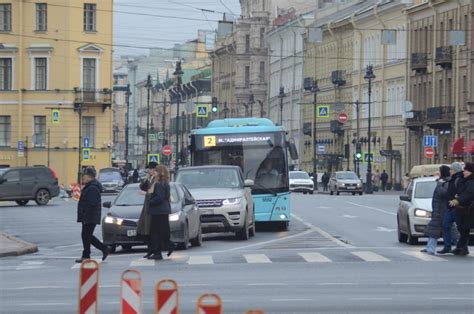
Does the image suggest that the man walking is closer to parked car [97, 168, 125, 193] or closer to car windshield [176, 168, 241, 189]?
parked car [97, 168, 125, 193]

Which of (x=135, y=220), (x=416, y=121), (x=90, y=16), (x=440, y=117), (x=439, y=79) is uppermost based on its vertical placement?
(x=90, y=16)

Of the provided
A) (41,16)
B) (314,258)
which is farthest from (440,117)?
(314,258)

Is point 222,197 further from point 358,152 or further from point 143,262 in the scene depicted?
point 358,152

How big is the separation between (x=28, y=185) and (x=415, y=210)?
113 ft

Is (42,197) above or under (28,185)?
under

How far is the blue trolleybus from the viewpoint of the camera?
3609 centimetres

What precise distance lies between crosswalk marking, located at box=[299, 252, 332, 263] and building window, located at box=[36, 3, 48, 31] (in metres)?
68.9

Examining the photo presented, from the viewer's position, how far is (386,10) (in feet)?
320

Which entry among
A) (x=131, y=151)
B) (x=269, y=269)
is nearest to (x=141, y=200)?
(x=269, y=269)

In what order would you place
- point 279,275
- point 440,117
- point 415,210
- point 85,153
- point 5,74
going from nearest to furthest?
1. point 279,275
2. point 415,210
3. point 440,117
4. point 85,153
5. point 5,74

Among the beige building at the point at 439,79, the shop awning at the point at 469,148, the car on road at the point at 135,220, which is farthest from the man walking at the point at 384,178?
the car on road at the point at 135,220

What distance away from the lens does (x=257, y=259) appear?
2523 cm

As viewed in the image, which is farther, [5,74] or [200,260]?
[5,74]

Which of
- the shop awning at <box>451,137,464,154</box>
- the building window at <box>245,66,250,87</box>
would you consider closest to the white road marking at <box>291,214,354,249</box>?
the shop awning at <box>451,137,464,154</box>
